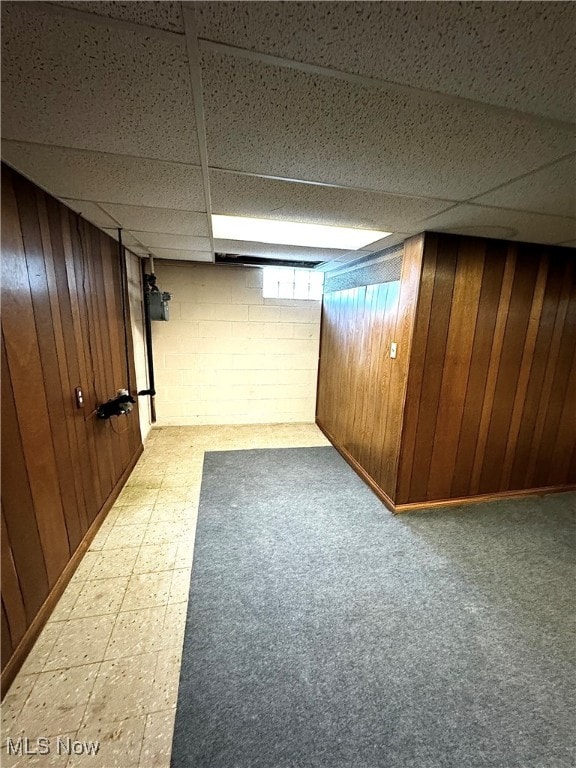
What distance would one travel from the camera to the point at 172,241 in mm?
2584

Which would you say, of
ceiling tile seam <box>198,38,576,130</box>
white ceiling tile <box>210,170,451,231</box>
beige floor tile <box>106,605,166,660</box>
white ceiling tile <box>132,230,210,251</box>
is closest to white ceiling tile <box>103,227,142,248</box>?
white ceiling tile <box>132,230,210,251</box>

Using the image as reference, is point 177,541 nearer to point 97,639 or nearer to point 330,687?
point 97,639

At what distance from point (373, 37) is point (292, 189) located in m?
0.82

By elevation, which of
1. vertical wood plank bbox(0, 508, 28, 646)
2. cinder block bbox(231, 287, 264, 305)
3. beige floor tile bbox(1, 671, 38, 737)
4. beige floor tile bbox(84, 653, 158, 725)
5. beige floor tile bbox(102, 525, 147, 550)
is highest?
cinder block bbox(231, 287, 264, 305)

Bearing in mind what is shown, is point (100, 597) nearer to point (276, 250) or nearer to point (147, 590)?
point (147, 590)

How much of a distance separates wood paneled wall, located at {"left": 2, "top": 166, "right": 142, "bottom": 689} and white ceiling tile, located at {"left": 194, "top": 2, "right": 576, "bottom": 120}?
4.29 ft

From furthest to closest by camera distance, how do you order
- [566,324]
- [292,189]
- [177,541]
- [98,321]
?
[566,324], [98,321], [177,541], [292,189]

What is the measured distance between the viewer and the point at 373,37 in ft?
2.17

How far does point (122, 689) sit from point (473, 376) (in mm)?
2807

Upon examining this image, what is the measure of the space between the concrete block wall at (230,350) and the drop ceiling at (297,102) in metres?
2.28

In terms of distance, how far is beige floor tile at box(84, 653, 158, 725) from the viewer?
3.84ft

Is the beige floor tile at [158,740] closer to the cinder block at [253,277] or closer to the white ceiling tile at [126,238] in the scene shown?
the white ceiling tile at [126,238]

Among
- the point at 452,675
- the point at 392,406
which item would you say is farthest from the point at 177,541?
the point at 392,406

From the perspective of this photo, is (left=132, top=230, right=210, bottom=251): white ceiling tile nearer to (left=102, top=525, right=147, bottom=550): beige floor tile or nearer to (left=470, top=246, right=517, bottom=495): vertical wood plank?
(left=102, top=525, right=147, bottom=550): beige floor tile
